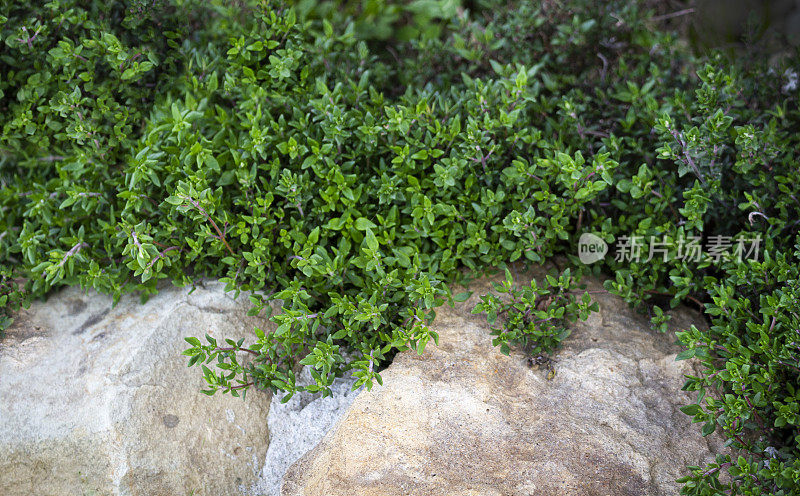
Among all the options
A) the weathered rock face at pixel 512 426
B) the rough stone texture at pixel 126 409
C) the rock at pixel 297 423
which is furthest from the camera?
the rock at pixel 297 423

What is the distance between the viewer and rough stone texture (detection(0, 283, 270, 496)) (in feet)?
9.31

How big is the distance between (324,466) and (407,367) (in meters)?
0.56

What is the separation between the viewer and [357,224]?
3.07 metres

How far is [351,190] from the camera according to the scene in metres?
3.13

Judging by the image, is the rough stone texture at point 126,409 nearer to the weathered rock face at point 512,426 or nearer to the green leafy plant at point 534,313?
the weathered rock face at point 512,426

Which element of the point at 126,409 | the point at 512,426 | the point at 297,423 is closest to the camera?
the point at 512,426

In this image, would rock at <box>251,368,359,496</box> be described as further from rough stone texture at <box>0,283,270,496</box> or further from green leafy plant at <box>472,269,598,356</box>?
green leafy plant at <box>472,269,598,356</box>

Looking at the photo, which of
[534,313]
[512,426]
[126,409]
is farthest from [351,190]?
[126,409]

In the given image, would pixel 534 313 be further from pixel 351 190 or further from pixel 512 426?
pixel 351 190

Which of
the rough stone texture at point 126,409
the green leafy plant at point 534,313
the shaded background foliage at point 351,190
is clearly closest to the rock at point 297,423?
the rough stone texture at point 126,409

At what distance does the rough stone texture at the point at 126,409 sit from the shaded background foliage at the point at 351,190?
155mm

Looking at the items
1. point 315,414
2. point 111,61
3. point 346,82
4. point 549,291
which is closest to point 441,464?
point 315,414

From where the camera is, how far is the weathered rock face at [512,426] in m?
2.61

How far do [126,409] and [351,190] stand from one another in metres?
1.42
